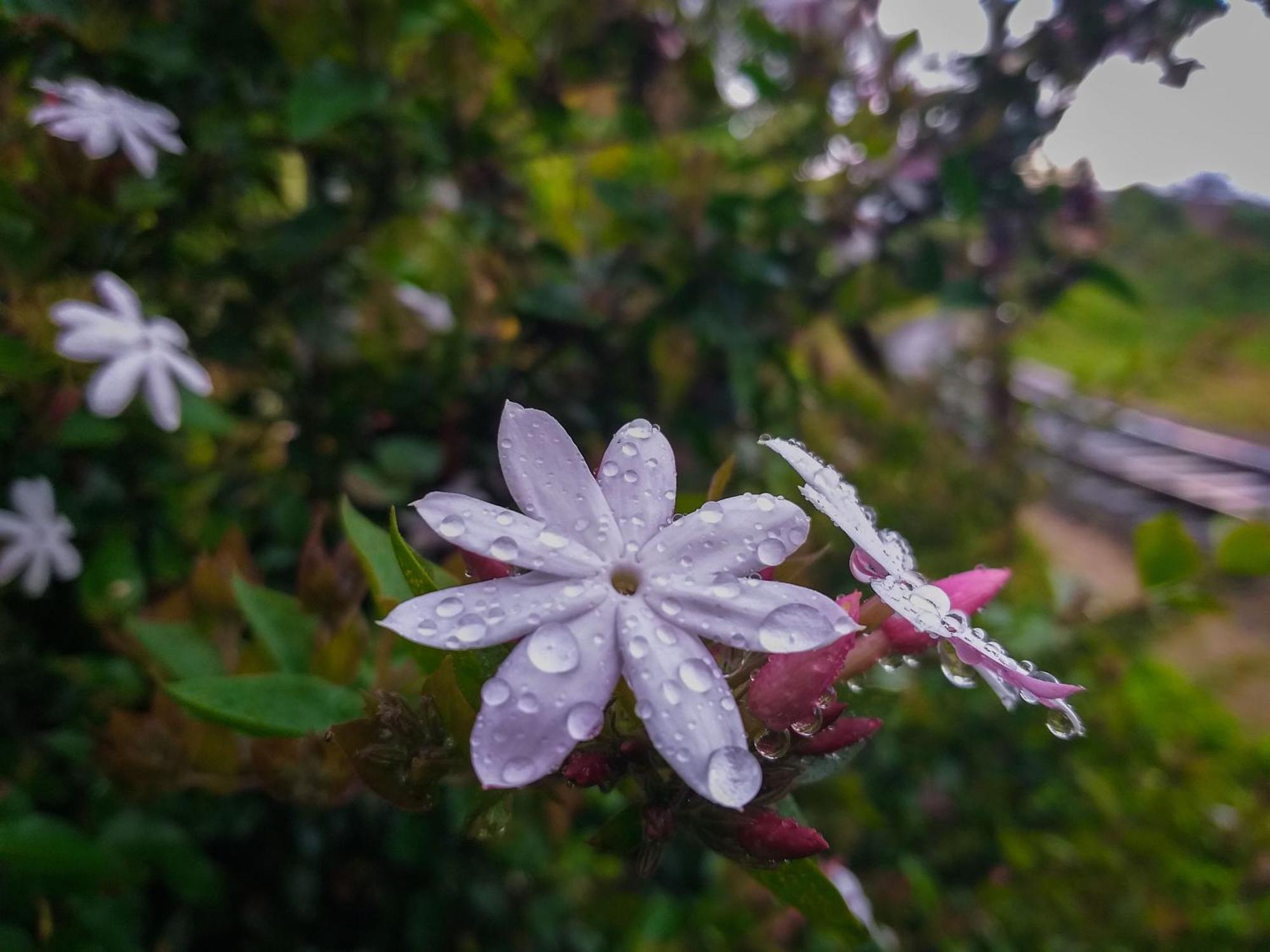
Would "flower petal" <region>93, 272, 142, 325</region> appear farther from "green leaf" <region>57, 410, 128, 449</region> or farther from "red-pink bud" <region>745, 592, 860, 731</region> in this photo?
"red-pink bud" <region>745, 592, 860, 731</region>

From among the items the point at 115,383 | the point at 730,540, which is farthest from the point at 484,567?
the point at 115,383

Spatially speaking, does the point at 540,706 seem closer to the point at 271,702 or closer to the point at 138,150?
the point at 271,702

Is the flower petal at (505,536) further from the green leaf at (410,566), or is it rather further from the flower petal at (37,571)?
the flower petal at (37,571)

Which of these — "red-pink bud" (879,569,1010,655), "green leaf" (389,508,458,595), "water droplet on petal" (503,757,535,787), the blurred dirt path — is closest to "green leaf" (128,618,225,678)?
"green leaf" (389,508,458,595)

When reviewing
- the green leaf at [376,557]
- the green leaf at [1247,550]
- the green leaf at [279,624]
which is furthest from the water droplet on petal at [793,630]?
the green leaf at [1247,550]

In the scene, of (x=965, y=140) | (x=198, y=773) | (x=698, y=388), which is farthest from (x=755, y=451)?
(x=198, y=773)

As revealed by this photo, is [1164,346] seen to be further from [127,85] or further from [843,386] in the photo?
[127,85]
